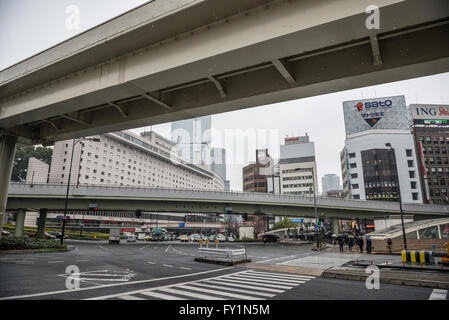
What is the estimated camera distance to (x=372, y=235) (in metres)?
34.2

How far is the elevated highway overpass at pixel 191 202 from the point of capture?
40.4m

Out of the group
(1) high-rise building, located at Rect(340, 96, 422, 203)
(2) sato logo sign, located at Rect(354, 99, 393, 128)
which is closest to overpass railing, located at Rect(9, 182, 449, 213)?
(1) high-rise building, located at Rect(340, 96, 422, 203)

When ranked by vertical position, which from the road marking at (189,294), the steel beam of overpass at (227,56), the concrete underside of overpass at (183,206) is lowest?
the road marking at (189,294)

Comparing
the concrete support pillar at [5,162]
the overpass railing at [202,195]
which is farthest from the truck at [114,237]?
the concrete support pillar at [5,162]

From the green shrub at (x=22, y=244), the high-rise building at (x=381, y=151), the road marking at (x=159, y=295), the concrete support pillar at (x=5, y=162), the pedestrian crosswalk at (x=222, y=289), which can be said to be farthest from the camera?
the high-rise building at (x=381, y=151)

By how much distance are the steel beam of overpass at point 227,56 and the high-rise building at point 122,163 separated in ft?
293

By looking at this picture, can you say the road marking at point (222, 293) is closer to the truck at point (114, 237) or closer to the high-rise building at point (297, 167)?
the truck at point (114, 237)

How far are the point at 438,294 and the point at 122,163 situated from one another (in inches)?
4606

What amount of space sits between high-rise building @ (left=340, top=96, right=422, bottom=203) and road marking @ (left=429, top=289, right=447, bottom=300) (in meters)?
92.2

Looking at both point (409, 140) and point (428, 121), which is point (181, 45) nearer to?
point (409, 140)

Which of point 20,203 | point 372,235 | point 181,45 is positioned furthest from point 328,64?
point 20,203

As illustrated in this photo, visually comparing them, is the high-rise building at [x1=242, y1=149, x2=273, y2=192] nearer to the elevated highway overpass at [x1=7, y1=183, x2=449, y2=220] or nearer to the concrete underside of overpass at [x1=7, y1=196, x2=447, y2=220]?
the concrete underside of overpass at [x1=7, y1=196, x2=447, y2=220]

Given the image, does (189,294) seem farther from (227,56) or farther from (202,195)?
(202,195)

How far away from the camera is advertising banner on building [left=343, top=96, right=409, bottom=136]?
9462 cm
